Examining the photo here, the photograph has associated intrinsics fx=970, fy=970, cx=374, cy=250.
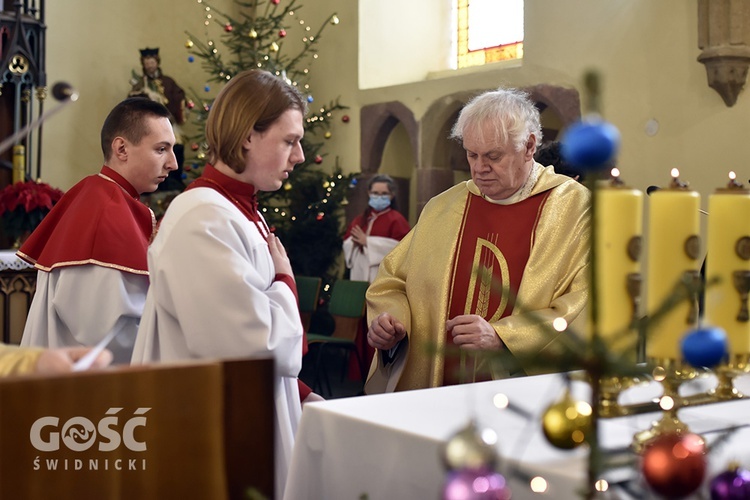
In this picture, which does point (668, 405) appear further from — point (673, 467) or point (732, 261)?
point (673, 467)

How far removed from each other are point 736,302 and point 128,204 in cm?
218

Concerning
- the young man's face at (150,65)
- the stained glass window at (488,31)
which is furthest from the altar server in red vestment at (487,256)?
the young man's face at (150,65)

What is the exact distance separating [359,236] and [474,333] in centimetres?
568

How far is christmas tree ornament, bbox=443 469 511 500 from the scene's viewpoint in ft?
2.85

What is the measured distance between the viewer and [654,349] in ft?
4.75

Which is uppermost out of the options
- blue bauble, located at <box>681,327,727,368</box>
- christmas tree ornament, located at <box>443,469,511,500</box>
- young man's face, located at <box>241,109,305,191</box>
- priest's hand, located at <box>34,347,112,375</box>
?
young man's face, located at <box>241,109,305,191</box>

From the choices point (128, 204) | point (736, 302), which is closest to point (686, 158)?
point (128, 204)

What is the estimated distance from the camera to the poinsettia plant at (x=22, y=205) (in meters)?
6.49

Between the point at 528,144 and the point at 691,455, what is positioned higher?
the point at 528,144

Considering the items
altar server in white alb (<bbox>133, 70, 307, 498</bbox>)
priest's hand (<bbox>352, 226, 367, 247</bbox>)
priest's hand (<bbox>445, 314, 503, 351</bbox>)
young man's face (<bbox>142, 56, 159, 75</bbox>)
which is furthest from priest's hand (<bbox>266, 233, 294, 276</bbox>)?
young man's face (<bbox>142, 56, 159, 75</bbox>)

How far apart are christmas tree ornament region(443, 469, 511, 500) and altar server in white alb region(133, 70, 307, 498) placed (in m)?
1.23

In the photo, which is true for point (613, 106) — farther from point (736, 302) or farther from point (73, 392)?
point (73, 392)

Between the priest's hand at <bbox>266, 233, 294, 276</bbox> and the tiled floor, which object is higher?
the priest's hand at <bbox>266, 233, 294, 276</bbox>

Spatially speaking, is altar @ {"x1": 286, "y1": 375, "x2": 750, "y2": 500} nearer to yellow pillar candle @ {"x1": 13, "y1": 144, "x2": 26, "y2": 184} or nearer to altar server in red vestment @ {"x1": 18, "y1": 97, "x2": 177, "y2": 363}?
altar server in red vestment @ {"x1": 18, "y1": 97, "x2": 177, "y2": 363}
